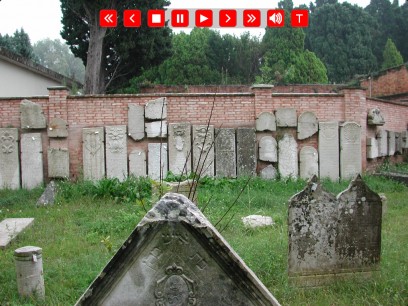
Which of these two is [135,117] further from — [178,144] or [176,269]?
[176,269]

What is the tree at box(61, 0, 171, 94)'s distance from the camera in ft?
54.4

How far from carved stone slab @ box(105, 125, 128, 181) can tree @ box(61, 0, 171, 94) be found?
590 centimetres

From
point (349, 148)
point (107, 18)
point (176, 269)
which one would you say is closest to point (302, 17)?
point (107, 18)

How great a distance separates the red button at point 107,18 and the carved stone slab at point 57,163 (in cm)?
687

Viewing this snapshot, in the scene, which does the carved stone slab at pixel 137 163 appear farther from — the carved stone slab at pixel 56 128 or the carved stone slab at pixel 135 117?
the carved stone slab at pixel 56 128

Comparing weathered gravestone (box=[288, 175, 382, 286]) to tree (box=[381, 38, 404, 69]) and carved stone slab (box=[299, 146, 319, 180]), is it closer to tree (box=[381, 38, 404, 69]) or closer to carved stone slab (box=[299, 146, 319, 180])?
carved stone slab (box=[299, 146, 319, 180])

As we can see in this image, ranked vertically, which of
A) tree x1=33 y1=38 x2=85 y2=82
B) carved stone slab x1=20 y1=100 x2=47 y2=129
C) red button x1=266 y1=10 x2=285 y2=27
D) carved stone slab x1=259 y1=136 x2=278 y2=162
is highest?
tree x1=33 y1=38 x2=85 y2=82

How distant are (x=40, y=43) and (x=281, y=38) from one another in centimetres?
5268

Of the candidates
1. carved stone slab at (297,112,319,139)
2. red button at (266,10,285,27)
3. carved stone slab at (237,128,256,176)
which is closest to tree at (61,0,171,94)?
red button at (266,10,285,27)

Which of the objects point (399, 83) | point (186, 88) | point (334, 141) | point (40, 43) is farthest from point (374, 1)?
point (40, 43)

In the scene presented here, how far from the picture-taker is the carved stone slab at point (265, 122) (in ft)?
38.5

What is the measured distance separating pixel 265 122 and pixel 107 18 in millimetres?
7823

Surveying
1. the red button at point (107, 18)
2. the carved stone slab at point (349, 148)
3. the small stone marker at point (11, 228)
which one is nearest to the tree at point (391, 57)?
the red button at point (107, 18)

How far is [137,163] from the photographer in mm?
11375
